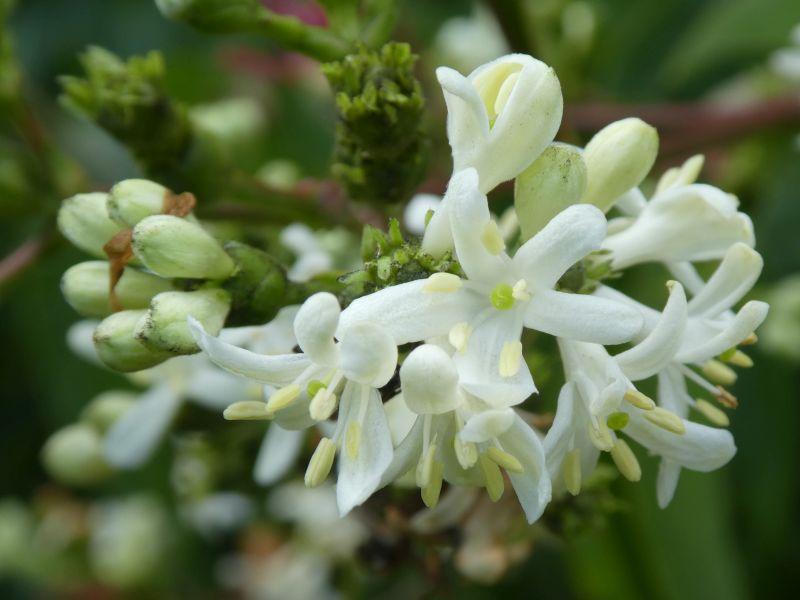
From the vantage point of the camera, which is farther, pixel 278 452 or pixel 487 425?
pixel 278 452

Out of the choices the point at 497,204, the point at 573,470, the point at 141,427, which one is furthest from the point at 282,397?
the point at 497,204

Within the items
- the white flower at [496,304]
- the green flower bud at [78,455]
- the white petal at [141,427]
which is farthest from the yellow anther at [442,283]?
the green flower bud at [78,455]

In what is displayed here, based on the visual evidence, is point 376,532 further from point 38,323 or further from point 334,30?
point 38,323

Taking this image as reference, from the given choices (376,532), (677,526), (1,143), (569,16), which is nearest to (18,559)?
(1,143)

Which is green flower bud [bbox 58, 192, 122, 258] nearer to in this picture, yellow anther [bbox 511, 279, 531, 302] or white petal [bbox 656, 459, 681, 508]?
yellow anther [bbox 511, 279, 531, 302]

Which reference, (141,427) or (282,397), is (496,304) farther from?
(141,427)

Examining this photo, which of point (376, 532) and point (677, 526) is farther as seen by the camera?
point (677, 526)
